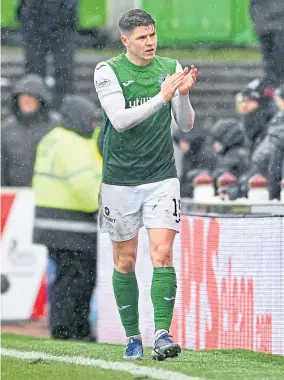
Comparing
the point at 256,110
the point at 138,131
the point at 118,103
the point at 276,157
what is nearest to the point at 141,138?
the point at 138,131

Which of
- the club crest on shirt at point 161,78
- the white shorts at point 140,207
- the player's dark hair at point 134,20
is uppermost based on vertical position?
the player's dark hair at point 134,20

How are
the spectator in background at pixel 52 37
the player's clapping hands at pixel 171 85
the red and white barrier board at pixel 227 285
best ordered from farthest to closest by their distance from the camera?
the spectator in background at pixel 52 37 → the red and white barrier board at pixel 227 285 → the player's clapping hands at pixel 171 85

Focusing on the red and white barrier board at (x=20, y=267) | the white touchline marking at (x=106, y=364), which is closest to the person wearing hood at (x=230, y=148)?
the red and white barrier board at (x=20, y=267)

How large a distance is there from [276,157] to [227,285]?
2.15 m

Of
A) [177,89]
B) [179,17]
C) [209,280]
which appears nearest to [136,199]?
[177,89]

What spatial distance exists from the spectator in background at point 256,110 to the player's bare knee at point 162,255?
15.6 feet

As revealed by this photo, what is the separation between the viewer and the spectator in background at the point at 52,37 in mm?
14973

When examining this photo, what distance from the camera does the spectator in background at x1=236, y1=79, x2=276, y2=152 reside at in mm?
13961

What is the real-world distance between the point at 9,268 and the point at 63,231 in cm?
123

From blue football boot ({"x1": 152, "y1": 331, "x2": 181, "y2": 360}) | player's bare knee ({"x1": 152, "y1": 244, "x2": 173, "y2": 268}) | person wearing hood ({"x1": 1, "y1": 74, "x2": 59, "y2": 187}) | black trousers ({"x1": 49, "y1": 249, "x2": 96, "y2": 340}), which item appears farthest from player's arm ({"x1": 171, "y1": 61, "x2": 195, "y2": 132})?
person wearing hood ({"x1": 1, "y1": 74, "x2": 59, "y2": 187})

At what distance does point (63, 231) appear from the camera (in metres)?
12.8

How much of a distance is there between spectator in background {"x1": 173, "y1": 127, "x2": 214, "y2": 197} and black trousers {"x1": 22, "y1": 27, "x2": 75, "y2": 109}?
1.25 metres

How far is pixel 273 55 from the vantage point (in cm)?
1455

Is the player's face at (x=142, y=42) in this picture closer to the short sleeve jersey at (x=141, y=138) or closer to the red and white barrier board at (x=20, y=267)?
the short sleeve jersey at (x=141, y=138)
